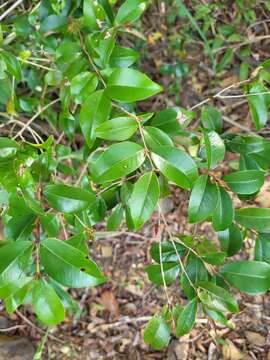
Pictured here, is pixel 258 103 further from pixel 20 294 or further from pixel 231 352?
pixel 231 352

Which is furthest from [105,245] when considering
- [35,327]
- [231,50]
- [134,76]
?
[134,76]

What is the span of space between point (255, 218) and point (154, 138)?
0.88ft

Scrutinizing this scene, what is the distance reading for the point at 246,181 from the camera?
2.87 ft

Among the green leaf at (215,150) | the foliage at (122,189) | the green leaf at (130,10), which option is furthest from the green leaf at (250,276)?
the green leaf at (130,10)

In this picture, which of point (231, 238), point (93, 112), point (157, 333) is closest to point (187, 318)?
point (157, 333)

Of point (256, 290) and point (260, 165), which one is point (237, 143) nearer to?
point (260, 165)

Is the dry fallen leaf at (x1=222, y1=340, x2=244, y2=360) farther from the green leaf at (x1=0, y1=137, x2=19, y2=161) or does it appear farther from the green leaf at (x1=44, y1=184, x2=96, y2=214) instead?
the green leaf at (x1=0, y1=137, x2=19, y2=161)

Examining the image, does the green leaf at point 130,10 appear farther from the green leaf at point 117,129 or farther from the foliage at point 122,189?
the green leaf at point 117,129

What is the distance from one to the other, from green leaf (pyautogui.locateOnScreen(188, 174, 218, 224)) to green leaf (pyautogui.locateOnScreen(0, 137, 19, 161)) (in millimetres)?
334

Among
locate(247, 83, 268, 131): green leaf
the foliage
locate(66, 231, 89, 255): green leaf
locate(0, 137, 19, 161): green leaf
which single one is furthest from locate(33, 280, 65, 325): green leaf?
locate(247, 83, 268, 131): green leaf

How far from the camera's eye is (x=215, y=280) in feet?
3.15

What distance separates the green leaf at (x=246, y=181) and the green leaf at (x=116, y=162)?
0.21 meters

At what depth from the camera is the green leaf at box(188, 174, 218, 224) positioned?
823 mm

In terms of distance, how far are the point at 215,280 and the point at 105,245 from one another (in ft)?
3.27
